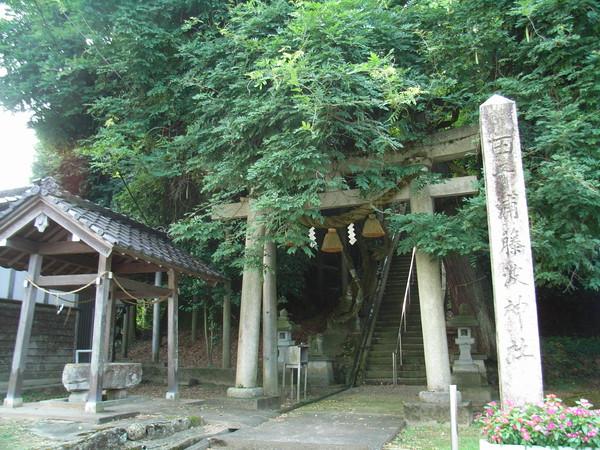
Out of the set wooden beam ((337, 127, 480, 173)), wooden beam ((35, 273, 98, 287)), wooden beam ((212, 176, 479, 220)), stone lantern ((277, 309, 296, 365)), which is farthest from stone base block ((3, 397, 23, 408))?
wooden beam ((337, 127, 480, 173))

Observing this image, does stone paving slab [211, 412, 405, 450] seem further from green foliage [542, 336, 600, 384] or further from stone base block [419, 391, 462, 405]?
green foliage [542, 336, 600, 384]

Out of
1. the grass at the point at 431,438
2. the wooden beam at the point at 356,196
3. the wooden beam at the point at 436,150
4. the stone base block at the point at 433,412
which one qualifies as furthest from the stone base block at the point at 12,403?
the wooden beam at the point at 436,150

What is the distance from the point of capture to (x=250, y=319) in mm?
10719

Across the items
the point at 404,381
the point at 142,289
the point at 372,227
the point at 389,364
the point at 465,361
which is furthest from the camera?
the point at 389,364

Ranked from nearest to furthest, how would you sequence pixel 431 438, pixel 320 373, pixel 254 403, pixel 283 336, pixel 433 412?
1. pixel 431 438
2. pixel 433 412
3. pixel 254 403
4. pixel 283 336
5. pixel 320 373

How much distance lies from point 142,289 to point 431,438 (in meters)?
6.28

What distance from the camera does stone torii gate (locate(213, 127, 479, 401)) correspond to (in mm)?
9055

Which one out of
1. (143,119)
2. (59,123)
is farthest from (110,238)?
(59,123)

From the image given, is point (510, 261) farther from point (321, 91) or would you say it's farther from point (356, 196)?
point (356, 196)

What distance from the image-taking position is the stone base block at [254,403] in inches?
387

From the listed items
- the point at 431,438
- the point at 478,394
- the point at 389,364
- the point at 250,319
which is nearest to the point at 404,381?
the point at 389,364

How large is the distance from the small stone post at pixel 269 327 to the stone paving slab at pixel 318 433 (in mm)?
1415

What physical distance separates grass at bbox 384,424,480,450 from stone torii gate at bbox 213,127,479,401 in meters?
0.63

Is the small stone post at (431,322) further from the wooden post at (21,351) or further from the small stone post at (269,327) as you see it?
the wooden post at (21,351)
